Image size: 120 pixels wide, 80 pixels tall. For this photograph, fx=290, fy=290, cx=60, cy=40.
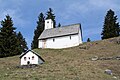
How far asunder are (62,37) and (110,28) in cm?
1712

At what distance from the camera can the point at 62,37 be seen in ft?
273

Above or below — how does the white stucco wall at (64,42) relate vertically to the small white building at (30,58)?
above

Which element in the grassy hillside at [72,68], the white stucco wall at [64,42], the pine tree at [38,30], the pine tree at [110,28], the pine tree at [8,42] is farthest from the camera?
the pine tree at [38,30]

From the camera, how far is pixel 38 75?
3984 cm

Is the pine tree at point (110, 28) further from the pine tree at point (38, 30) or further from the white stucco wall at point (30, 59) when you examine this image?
the white stucco wall at point (30, 59)

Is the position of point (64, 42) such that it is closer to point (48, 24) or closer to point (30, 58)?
point (48, 24)

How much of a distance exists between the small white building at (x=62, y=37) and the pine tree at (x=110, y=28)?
8.84 metres

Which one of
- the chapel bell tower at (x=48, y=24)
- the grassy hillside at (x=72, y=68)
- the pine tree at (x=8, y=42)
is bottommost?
the grassy hillside at (x=72, y=68)

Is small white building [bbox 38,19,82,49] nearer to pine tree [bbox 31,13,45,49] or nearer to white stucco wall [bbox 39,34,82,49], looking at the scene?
white stucco wall [bbox 39,34,82,49]

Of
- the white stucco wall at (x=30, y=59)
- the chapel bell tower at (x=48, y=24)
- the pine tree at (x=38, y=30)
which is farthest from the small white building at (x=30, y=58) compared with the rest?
the pine tree at (x=38, y=30)

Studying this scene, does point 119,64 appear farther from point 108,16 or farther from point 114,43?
point 108,16

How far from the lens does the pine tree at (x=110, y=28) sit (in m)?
89.9

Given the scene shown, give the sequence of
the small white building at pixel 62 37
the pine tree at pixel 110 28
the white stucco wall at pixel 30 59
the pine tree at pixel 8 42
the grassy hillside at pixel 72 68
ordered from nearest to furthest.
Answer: the grassy hillside at pixel 72 68 < the white stucco wall at pixel 30 59 < the pine tree at pixel 8 42 < the small white building at pixel 62 37 < the pine tree at pixel 110 28

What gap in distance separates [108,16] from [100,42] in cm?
1927
